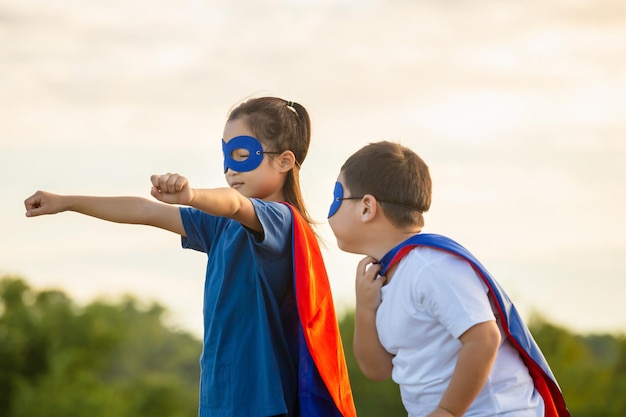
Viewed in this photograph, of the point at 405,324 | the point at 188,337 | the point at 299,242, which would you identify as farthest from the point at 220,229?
the point at 188,337

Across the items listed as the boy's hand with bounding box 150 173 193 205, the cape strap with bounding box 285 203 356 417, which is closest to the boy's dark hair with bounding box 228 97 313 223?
the cape strap with bounding box 285 203 356 417

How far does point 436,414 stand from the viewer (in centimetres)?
321

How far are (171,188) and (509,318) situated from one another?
1325 millimetres

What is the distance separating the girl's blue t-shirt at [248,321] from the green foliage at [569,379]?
1877 cm

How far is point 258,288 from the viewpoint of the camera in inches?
156

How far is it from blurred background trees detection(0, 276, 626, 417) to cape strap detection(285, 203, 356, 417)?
746 inches

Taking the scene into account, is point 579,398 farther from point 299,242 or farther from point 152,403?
point 299,242

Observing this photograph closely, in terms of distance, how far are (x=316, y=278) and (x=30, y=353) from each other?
23.5m

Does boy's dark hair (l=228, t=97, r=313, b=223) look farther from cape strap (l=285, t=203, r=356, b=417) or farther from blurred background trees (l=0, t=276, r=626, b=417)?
blurred background trees (l=0, t=276, r=626, b=417)

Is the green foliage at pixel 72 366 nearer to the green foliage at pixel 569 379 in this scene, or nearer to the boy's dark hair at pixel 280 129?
the green foliage at pixel 569 379

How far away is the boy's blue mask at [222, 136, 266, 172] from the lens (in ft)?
13.8

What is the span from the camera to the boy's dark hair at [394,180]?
3.57 metres

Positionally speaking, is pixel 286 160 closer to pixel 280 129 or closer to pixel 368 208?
pixel 280 129

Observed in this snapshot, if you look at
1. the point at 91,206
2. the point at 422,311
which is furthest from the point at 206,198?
the point at 422,311
